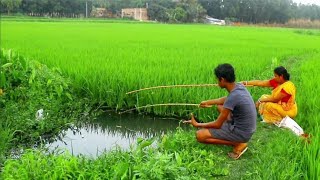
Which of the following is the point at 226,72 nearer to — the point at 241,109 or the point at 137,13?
the point at 241,109

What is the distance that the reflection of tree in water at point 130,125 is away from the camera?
16.2 ft

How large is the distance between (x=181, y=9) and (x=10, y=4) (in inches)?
790

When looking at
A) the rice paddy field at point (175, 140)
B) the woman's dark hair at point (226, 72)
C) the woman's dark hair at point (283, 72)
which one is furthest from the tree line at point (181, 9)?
the woman's dark hair at point (226, 72)

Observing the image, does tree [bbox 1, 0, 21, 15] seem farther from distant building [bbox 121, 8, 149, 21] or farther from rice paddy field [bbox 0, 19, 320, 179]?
rice paddy field [bbox 0, 19, 320, 179]

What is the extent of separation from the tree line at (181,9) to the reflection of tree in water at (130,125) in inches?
1521

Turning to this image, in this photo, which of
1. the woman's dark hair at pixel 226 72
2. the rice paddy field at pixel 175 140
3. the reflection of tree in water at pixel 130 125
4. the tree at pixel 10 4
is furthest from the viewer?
the tree at pixel 10 4

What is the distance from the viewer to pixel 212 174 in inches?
122

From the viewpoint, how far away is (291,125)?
4211mm

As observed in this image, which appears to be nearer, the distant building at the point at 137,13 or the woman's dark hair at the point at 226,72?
the woman's dark hair at the point at 226,72

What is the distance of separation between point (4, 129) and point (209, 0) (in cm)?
5452

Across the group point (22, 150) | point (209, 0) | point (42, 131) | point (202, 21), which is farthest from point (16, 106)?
point (209, 0)

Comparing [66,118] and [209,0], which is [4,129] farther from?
[209,0]

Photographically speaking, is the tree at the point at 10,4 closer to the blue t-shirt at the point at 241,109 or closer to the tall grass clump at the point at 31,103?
the tall grass clump at the point at 31,103

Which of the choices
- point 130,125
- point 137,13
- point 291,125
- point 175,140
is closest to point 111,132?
point 130,125
